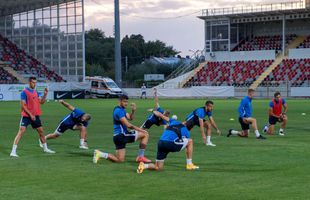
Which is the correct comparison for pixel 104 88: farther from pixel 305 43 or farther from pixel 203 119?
pixel 203 119

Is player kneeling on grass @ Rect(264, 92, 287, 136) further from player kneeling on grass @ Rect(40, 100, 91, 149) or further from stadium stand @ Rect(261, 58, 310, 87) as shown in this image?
stadium stand @ Rect(261, 58, 310, 87)

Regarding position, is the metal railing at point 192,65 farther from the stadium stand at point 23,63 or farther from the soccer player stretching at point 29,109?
the soccer player stretching at point 29,109

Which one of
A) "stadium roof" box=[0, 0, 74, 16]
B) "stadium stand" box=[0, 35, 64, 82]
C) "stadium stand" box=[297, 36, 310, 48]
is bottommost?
"stadium stand" box=[0, 35, 64, 82]

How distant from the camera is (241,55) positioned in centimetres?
7481

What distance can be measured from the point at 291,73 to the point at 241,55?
919cm

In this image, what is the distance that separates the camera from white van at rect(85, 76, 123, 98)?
70625mm

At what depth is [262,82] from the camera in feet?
223

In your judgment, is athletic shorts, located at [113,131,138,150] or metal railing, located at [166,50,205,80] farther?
metal railing, located at [166,50,205,80]

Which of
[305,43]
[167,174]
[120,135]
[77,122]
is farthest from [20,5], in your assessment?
[167,174]

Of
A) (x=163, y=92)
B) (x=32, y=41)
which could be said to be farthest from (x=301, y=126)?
(x=32, y=41)

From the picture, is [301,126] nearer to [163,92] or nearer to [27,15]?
[163,92]

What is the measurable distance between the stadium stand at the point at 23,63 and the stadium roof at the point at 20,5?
13.7ft

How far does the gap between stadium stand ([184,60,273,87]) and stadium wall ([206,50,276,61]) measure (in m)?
0.72

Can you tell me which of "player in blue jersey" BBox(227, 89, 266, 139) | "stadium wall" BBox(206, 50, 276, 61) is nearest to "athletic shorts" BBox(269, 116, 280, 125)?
"player in blue jersey" BBox(227, 89, 266, 139)
